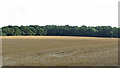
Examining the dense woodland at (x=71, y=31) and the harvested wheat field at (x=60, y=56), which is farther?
the dense woodland at (x=71, y=31)

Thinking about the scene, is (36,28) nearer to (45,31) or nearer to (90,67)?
(45,31)

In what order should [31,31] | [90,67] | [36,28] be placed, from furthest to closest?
[36,28], [31,31], [90,67]

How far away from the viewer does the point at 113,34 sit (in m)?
96.1

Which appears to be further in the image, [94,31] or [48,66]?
[94,31]

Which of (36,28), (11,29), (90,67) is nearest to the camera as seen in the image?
(90,67)

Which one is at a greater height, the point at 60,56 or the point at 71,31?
the point at 71,31

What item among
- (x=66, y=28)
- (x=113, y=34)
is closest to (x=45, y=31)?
(x=66, y=28)

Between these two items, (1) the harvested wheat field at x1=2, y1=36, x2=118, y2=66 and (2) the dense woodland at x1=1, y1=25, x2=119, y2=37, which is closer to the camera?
(1) the harvested wheat field at x1=2, y1=36, x2=118, y2=66

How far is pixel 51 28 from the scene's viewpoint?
328ft

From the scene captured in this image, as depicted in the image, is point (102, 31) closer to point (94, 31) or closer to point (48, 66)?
point (94, 31)

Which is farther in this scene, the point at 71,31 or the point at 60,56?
the point at 71,31

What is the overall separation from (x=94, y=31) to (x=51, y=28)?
84.2ft

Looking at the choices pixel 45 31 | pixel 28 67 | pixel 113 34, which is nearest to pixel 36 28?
pixel 45 31

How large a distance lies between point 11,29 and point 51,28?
25390mm
